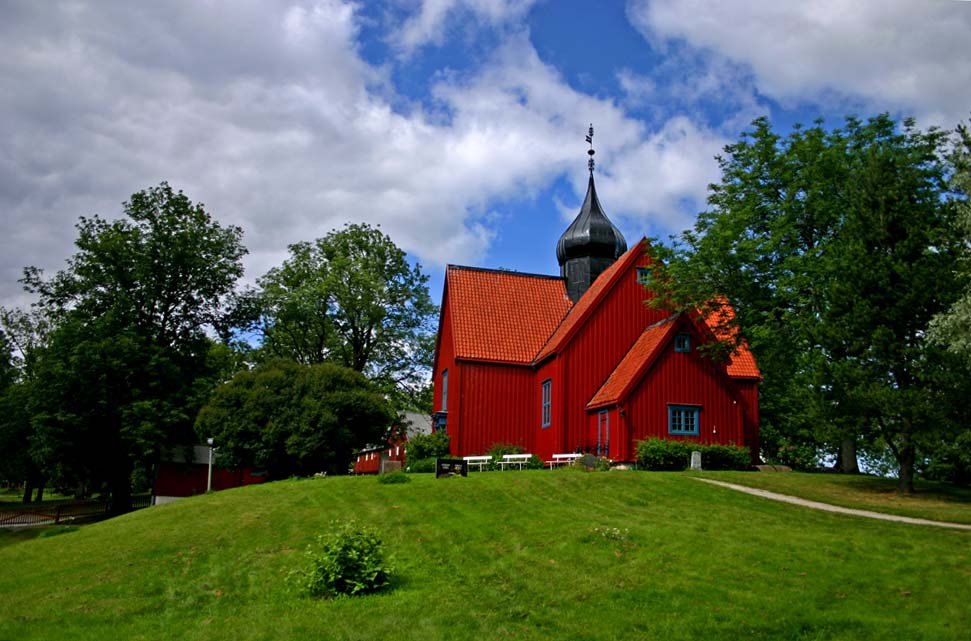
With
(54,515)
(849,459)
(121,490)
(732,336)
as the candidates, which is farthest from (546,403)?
(54,515)

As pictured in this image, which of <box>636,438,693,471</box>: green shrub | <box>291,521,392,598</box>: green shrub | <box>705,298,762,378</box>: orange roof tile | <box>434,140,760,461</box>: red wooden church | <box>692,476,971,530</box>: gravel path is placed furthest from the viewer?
<box>705,298,762,378</box>: orange roof tile

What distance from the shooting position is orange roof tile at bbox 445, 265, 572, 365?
31884mm

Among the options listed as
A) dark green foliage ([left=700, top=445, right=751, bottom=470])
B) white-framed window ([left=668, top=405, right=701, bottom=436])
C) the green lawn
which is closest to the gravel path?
the green lawn

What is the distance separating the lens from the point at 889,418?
19375 millimetres

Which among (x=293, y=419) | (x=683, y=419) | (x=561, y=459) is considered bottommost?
(x=561, y=459)

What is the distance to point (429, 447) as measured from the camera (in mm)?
31078

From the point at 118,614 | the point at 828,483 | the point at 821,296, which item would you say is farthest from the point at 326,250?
the point at 118,614

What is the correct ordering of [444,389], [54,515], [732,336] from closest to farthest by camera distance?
1. [732,336]
2. [444,389]
3. [54,515]

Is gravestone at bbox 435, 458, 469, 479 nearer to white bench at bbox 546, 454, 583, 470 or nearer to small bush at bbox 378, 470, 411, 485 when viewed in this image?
small bush at bbox 378, 470, 411, 485

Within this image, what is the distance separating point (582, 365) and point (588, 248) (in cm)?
799

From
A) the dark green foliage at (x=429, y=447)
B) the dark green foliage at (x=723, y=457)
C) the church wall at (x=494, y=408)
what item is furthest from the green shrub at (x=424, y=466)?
the dark green foliage at (x=723, y=457)

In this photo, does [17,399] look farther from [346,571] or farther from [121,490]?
[346,571]

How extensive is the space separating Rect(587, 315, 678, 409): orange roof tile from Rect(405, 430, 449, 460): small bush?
5.93m

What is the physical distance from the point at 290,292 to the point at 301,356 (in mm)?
3868
